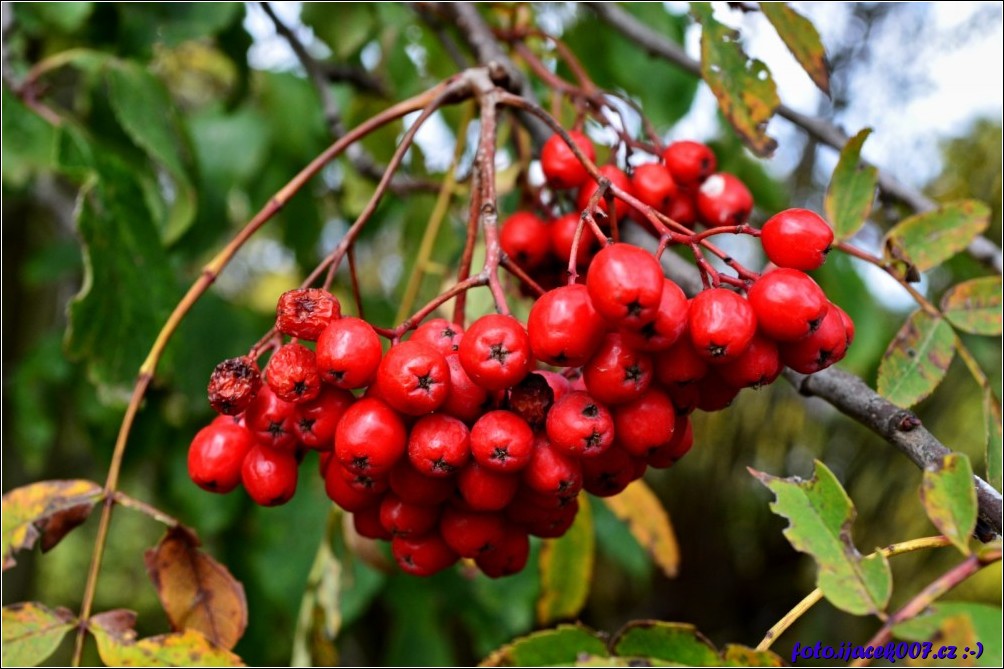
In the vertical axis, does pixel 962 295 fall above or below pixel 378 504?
above

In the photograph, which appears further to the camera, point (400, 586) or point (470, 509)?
point (400, 586)

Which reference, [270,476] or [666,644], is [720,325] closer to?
[666,644]

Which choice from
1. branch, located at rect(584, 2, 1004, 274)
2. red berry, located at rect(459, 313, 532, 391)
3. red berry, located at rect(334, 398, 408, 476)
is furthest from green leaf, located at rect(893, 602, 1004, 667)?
branch, located at rect(584, 2, 1004, 274)

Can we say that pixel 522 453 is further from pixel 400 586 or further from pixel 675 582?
pixel 675 582

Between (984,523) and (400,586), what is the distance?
228cm

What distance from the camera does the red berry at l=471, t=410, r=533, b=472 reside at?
107 centimetres

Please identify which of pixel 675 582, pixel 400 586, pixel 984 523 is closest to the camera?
pixel 984 523

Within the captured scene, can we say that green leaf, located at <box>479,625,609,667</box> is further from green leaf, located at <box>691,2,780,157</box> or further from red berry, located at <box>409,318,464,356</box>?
green leaf, located at <box>691,2,780,157</box>

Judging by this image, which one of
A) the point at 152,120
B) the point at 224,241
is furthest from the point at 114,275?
the point at 224,241

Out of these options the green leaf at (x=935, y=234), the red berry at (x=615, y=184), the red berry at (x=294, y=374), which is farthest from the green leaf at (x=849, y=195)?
the red berry at (x=294, y=374)

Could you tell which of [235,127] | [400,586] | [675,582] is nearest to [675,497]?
[675,582]

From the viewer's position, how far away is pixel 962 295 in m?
1.46

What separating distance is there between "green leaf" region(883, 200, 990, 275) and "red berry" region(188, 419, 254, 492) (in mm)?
1057

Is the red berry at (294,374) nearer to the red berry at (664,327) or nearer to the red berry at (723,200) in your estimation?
the red berry at (664,327)
